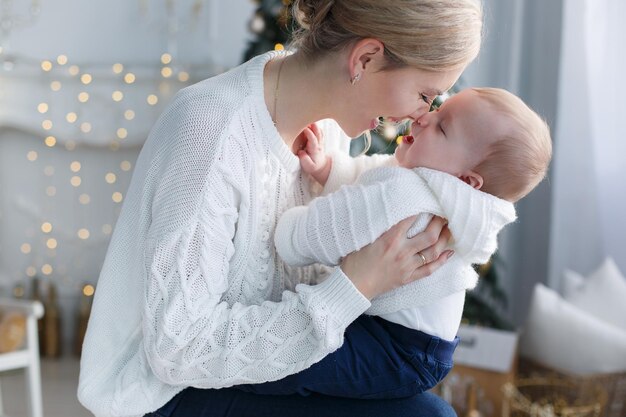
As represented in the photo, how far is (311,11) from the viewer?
62.7 inches

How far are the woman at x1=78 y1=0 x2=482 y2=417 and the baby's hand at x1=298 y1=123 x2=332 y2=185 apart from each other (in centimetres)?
4

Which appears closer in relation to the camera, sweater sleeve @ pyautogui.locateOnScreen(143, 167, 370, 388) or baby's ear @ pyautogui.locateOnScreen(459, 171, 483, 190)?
sweater sleeve @ pyautogui.locateOnScreen(143, 167, 370, 388)

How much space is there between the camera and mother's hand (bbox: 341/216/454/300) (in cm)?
146

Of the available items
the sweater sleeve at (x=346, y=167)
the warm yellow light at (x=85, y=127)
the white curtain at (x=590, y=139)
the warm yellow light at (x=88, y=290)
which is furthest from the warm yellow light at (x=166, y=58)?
the sweater sleeve at (x=346, y=167)

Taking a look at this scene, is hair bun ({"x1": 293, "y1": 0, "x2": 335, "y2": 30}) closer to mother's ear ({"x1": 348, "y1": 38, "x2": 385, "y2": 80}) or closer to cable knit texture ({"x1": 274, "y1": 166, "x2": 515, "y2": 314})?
mother's ear ({"x1": 348, "y1": 38, "x2": 385, "y2": 80})

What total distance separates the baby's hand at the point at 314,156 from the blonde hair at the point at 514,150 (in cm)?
30

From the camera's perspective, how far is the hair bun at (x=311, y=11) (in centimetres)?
153

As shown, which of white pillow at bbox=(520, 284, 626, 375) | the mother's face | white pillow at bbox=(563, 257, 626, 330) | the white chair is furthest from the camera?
white pillow at bbox=(563, 257, 626, 330)

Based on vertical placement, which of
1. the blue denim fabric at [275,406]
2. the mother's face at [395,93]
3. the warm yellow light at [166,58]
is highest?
the mother's face at [395,93]

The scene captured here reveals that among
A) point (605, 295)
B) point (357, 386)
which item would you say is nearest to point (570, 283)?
point (605, 295)

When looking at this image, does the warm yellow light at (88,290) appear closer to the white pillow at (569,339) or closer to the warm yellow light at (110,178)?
the warm yellow light at (110,178)

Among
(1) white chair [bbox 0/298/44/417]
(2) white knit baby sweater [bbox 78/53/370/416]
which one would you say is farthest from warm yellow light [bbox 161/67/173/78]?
(2) white knit baby sweater [bbox 78/53/370/416]

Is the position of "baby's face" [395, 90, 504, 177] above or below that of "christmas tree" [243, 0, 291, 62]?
above

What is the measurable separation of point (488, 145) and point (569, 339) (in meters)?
2.03
